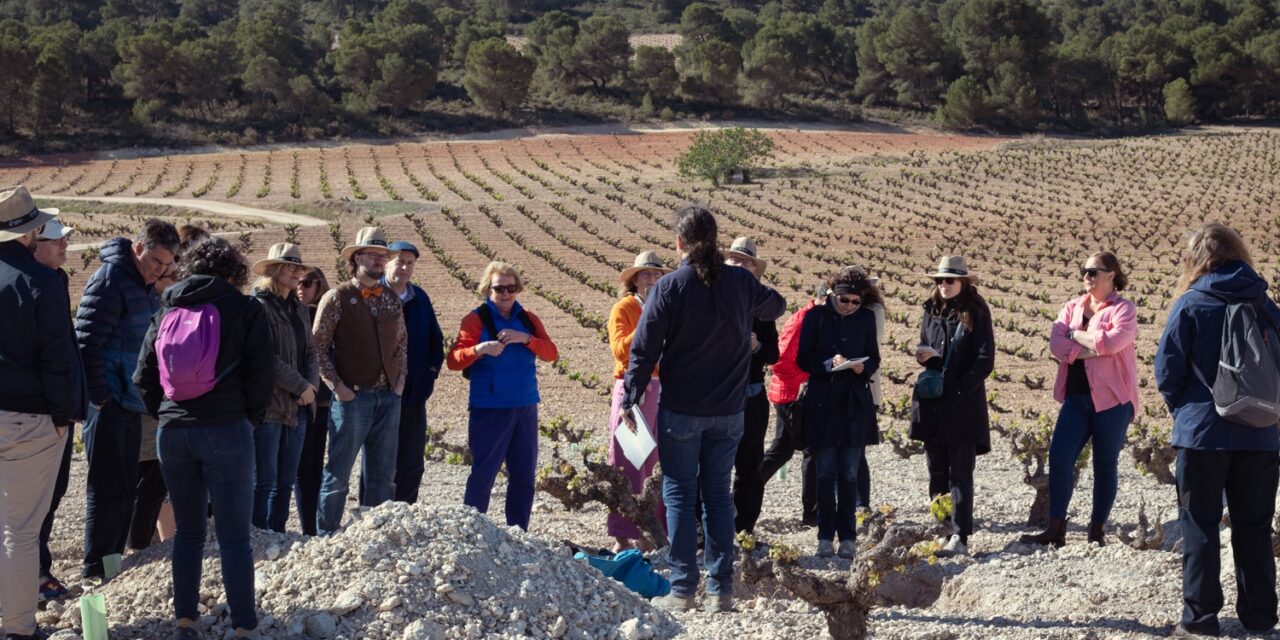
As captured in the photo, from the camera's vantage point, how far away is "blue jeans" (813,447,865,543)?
6.19 m

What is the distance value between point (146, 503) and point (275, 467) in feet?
2.13

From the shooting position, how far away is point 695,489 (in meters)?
5.19

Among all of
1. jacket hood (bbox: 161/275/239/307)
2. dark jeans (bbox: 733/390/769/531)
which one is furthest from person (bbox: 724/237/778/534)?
jacket hood (bbox: 161/275/239/307)

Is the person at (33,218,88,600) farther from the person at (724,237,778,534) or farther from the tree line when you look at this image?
the tree line

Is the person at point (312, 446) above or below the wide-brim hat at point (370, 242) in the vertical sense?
below

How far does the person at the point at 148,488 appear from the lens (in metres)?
5.71

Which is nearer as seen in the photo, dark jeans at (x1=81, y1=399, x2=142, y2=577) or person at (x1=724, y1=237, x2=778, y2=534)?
dark jeans at (x1=81, y1=399, x2=142, y2=577)

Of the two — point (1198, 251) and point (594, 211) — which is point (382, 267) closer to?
point (1198, 251)

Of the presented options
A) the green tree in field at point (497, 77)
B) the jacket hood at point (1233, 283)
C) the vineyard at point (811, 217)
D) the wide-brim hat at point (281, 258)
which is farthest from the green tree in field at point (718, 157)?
the jacket hood at point (1233, 283)

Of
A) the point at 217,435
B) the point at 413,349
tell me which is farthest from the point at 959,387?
the point at 217,435

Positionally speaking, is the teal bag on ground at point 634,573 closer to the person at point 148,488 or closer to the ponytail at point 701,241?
the ponytail at point 701,241

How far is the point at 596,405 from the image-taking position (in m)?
13.6

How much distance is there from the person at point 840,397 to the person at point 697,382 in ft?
3.52

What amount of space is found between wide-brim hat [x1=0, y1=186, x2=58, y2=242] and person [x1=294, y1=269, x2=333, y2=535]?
1821mm
